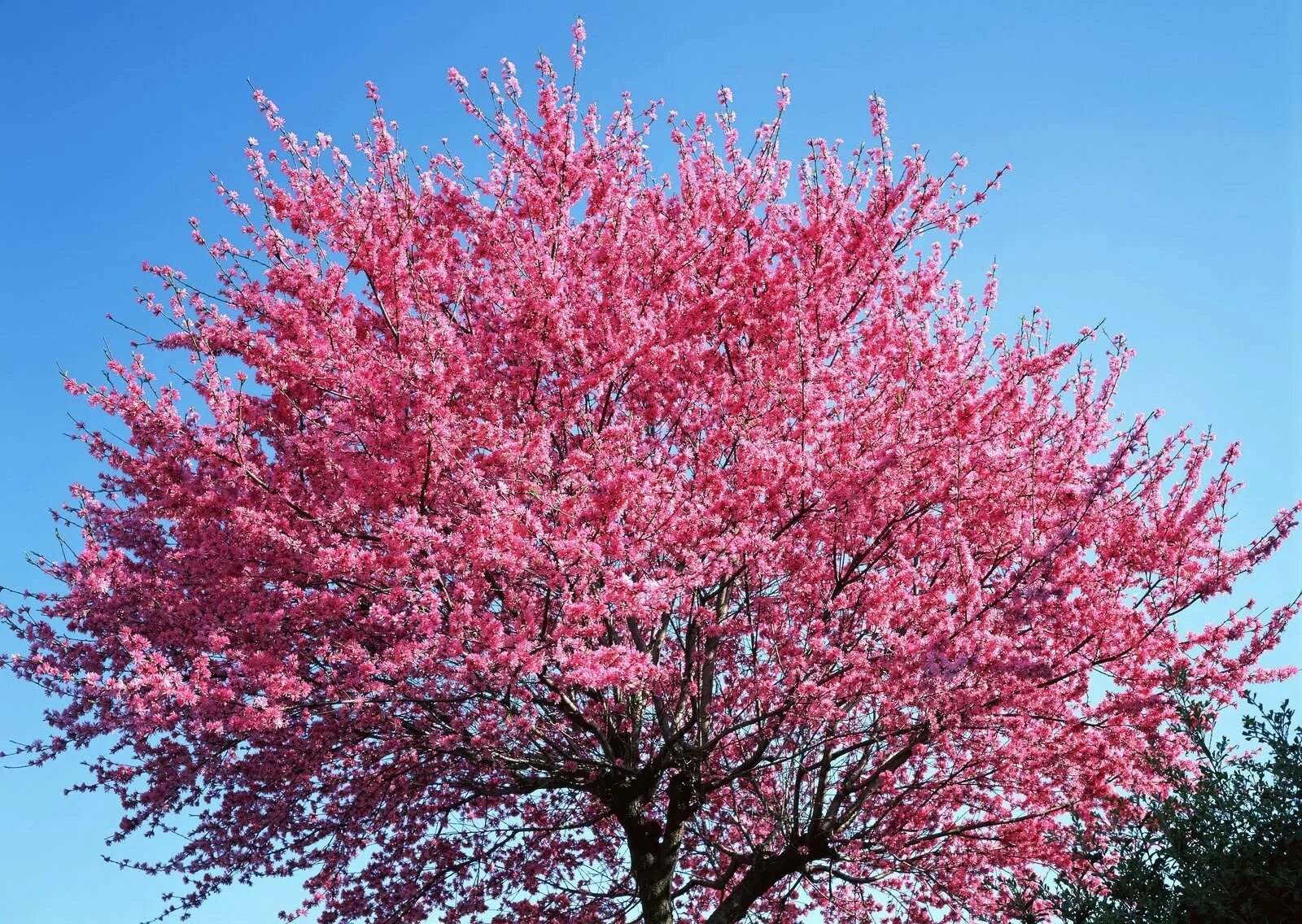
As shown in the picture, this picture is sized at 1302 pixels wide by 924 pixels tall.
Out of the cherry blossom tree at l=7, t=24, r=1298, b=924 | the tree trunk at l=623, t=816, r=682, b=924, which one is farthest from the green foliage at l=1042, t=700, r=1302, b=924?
the tree trunk at l=623, t=816, r=682, b=924

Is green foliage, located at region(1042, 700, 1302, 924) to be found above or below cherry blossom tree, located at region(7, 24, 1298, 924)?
below

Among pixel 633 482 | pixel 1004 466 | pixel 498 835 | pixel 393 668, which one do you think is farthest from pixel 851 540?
pixel 498 835

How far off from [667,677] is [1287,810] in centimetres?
581

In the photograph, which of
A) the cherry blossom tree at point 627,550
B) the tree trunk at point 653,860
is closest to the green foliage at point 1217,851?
the cherry blossom tree at point 627,550

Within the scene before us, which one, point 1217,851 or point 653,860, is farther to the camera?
point 653,860

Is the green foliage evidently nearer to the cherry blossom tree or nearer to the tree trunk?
the cherry blossom tree

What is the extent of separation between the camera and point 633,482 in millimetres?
7965

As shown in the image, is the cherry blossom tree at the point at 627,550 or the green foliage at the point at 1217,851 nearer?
the green foliage at the point at 1217,851

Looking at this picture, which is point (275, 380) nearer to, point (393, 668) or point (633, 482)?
point (393, 668)

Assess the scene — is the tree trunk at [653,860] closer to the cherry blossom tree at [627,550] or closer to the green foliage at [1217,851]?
the cherry blossom tree at [627,550]

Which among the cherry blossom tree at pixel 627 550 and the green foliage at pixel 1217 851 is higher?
the cherry blossom tree at pixel 627 550

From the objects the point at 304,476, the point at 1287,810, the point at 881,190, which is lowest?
the point at 1287,810

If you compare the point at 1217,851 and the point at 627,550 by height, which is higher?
the point at 627,550

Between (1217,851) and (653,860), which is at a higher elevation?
(653,860)
